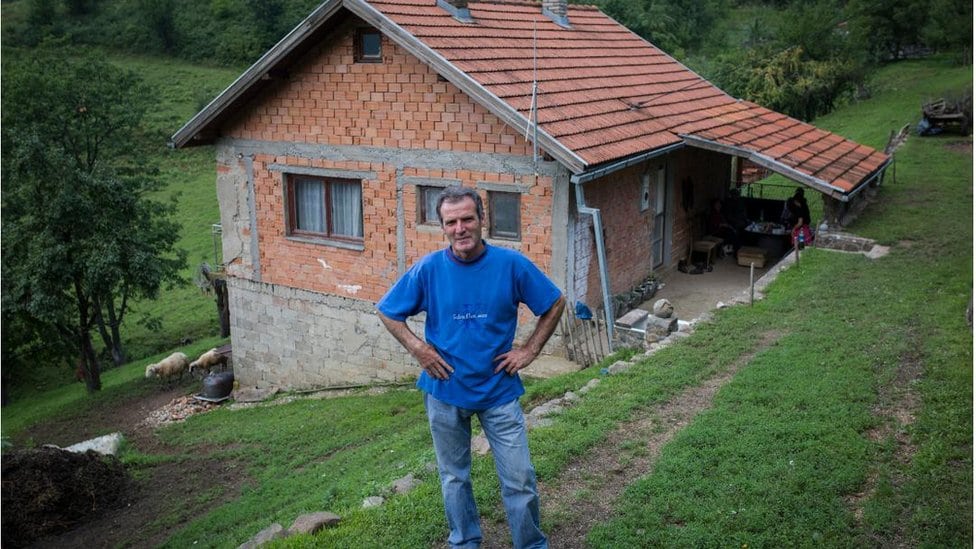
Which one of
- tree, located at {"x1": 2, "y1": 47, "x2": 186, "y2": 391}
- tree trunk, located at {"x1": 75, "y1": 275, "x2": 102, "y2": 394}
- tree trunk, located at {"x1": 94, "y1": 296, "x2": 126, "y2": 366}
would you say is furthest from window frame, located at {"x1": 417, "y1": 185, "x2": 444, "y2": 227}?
tree trunk, located at {"x1": 94, "y1": 296, "x2": 126, "y2": 366}

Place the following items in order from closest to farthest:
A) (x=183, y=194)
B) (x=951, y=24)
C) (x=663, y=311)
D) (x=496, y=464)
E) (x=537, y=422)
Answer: (x=496, y=464)
(x=537, y=422)
(x=663, y=311)
(x=951, y=24)
(x=183, y=194)

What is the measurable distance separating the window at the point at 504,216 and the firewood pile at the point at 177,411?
6424 mm

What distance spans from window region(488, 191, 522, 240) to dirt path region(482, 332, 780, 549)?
14.8 feet

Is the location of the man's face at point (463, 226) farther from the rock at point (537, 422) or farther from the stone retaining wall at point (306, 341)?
the stone retaining wall at point (306, 341)

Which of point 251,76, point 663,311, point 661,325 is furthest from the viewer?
point 251,76

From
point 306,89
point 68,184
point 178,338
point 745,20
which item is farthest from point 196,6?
point 306,89

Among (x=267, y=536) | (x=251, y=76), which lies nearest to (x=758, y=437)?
(x=267, y=536)

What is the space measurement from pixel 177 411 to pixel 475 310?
39.5 feet

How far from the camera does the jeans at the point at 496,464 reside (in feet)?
15.3

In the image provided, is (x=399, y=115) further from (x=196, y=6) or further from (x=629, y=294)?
(x=196, y=6)

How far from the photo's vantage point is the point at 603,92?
46.3 feet

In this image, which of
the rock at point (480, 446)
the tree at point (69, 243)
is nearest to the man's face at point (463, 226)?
the rock at point (480, 446)

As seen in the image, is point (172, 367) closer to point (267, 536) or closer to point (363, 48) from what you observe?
point (363, 48)

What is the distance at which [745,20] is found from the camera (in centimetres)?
6097
